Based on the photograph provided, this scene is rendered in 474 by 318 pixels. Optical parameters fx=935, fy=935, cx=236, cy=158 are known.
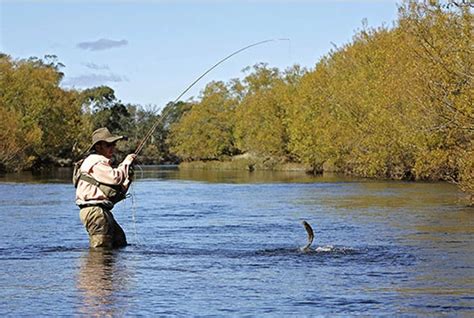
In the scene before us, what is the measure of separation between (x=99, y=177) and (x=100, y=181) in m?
0.08

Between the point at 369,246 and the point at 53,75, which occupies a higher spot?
the point at 53,75

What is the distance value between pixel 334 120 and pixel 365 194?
26.7m

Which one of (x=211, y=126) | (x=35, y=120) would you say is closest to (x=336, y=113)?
(x=35, y=120)

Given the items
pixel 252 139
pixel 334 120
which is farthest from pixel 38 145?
pixel 334 120

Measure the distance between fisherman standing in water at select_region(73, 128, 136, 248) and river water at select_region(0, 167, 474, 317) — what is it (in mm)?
657

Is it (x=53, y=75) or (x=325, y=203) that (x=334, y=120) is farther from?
(x=53, y=75)

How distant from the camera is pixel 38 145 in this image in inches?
3127

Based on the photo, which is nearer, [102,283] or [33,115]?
[102,283]

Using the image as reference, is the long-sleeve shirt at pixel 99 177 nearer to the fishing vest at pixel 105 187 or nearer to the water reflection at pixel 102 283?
the fishing vest at pixel 105 187

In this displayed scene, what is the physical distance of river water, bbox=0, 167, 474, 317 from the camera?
10133 millimetres

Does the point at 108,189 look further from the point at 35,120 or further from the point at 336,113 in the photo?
the point at 35,120

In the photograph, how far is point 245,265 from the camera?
13484 millimetres

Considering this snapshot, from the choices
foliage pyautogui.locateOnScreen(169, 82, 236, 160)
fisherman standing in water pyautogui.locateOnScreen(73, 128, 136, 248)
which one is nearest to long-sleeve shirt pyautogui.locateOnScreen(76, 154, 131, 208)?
fisherman standing in water pyautogui.locateOnScreen(73, 128, 136, 248)

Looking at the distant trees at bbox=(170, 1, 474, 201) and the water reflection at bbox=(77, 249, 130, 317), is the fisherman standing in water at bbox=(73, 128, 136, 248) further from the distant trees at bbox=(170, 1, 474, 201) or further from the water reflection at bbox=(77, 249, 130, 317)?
the distant trees at bbox=(170, 1, 474, 201)
